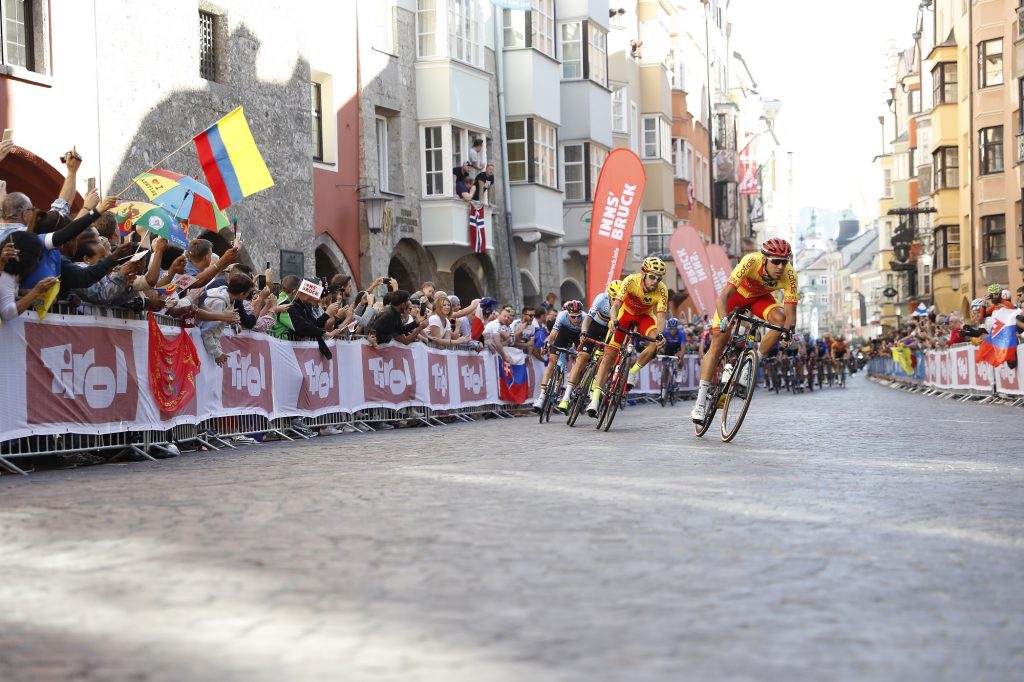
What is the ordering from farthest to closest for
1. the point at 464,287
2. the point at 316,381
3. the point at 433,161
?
the point at 464,287 → the point at 433,161 → the point at 316,381

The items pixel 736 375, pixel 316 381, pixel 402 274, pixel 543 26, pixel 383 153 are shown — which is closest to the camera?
pixel 736 375

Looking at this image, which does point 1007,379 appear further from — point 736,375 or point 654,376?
point 736,375

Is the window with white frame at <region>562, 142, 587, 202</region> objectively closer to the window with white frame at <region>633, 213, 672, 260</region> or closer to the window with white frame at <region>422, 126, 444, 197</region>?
the window with white frame at <region>633, 213, 672, 260</region>

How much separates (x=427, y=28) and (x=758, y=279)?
22172 mm

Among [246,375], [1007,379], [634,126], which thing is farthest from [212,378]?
[634,126]

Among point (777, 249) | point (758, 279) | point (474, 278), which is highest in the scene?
point (474, 278)

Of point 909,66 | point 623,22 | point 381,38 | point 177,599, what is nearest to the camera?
point 177,599

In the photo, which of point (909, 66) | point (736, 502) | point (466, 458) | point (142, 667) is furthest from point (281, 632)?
point (909, 66)

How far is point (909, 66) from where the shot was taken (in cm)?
9981

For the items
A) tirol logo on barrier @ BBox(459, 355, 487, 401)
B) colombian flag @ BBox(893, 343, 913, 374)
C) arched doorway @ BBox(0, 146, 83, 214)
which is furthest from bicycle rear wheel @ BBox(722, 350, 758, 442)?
colombian flag @ BBox(893, 343, 913, 374)

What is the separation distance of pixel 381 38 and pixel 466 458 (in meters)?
22.0

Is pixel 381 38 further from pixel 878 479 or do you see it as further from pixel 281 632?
pixel 281 632

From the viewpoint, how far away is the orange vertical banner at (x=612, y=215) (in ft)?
99.2

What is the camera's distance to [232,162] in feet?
62.0
